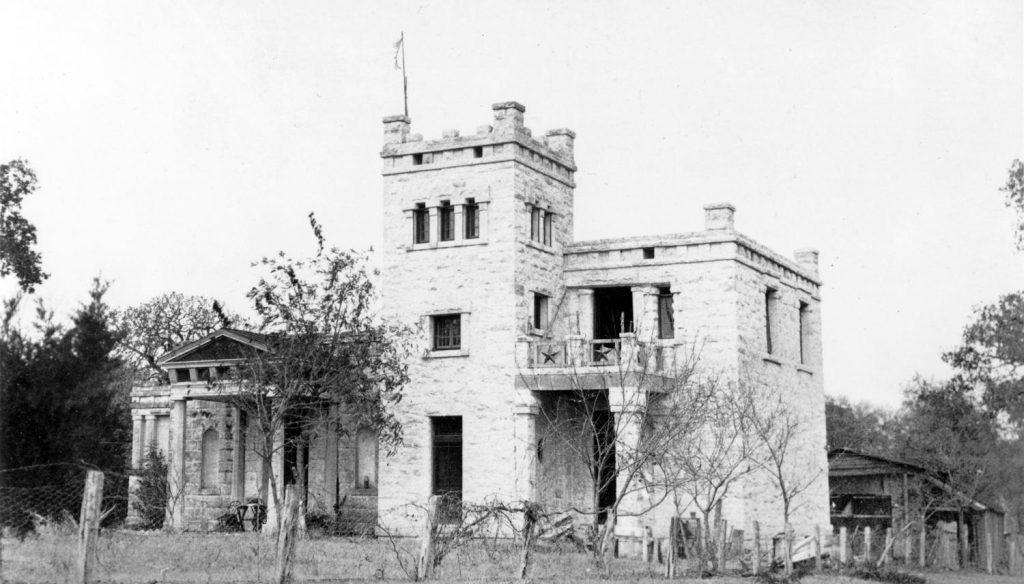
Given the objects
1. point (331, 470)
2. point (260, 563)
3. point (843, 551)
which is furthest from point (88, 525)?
point (331, 470)

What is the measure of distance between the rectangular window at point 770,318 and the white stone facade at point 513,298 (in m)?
0.83

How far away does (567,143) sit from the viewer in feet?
124

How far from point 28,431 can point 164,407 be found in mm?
26035

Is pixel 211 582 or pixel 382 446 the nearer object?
pixel 211 582

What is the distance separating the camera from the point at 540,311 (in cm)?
3644

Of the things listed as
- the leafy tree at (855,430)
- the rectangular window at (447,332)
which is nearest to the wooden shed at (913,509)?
the rectangular window at (447,332)

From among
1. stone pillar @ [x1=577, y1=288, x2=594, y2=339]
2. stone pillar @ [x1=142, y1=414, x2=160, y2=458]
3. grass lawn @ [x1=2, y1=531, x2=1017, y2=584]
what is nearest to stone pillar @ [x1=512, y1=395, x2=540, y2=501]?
grass lawn @ [x1=2, y1=531, x2=1017, y2=584]

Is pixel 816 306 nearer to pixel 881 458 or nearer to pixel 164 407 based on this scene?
pixel 881 458

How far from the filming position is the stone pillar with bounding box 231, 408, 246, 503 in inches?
1647

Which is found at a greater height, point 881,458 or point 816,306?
point 816,306

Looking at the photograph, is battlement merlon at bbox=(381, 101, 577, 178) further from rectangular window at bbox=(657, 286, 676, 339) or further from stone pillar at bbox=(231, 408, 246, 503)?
stone pillar at bbox=(231, 408, 246, 503)

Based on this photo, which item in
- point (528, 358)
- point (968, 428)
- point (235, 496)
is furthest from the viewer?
point (968, 428)


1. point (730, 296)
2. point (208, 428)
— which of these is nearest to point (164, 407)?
point (208, 428)

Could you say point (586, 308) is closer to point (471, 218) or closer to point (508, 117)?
point (471, 218)
